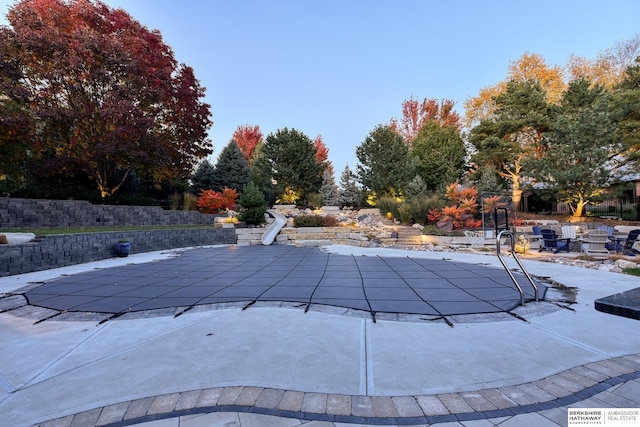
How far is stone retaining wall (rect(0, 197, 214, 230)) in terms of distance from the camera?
8219mm

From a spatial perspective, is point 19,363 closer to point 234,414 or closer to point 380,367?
point 234,414

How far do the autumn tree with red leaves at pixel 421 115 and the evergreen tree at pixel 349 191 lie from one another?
11597 mm

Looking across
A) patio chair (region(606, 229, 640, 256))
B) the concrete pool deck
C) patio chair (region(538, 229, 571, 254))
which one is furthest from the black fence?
the concrete pool deck

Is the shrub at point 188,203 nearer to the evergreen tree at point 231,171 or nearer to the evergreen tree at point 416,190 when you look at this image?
the evergreen tree at point 231,171

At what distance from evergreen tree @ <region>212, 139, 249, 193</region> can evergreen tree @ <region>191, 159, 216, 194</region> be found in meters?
0.32

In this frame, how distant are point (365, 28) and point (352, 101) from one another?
1111 centimetres

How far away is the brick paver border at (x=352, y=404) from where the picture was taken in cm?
163

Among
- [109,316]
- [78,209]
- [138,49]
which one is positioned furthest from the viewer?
[138,49]

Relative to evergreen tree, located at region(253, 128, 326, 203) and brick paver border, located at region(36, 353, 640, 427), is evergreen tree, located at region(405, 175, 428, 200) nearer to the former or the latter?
evergreen tree, located at region(253, 128, 326, 203)

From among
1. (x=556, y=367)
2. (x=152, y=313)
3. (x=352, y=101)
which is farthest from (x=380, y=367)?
(x=352, y=101)

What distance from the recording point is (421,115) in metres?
30.4

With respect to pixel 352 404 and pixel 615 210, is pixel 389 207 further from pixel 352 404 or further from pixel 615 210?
pixel 352 404

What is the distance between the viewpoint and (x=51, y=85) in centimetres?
1066

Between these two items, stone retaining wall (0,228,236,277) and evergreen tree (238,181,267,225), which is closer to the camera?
stone retaining wall (0,228,236,277)
